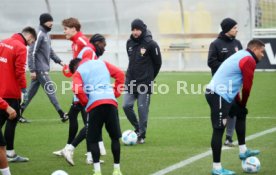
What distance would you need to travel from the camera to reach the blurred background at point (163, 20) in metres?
29.3

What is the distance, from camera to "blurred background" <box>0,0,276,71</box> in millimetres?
29312

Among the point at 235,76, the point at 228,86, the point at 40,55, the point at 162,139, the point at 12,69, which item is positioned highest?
the point at 12,69

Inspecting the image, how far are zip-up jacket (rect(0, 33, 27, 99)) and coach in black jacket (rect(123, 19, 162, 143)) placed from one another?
2795 mm

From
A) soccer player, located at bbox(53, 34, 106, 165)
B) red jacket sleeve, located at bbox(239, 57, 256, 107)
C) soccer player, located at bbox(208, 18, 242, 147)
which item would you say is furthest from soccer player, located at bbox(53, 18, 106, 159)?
soccer player, located at bbox(208, 18, 242, 147)

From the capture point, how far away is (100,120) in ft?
31.0

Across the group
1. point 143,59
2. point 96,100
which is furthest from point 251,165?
point 143,59

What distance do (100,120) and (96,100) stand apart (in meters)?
0.29

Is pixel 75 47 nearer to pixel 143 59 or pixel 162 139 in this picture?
pixel 143 59

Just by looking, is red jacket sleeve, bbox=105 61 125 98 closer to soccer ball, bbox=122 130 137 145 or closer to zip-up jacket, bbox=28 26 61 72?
soccer ball, bbox=122 130 137 145

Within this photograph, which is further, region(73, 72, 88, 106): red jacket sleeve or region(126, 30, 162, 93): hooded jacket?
region(126, 30, 162, 93): hooded jacket

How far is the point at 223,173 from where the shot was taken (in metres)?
9.66

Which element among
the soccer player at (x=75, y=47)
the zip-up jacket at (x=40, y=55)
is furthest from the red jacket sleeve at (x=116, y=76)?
the zip-up jacket at (x=40, y=55)

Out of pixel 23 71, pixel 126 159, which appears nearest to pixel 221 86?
pixel 126 159

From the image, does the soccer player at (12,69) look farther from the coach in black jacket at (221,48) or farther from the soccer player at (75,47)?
the coach in black jacket at (221,48)
